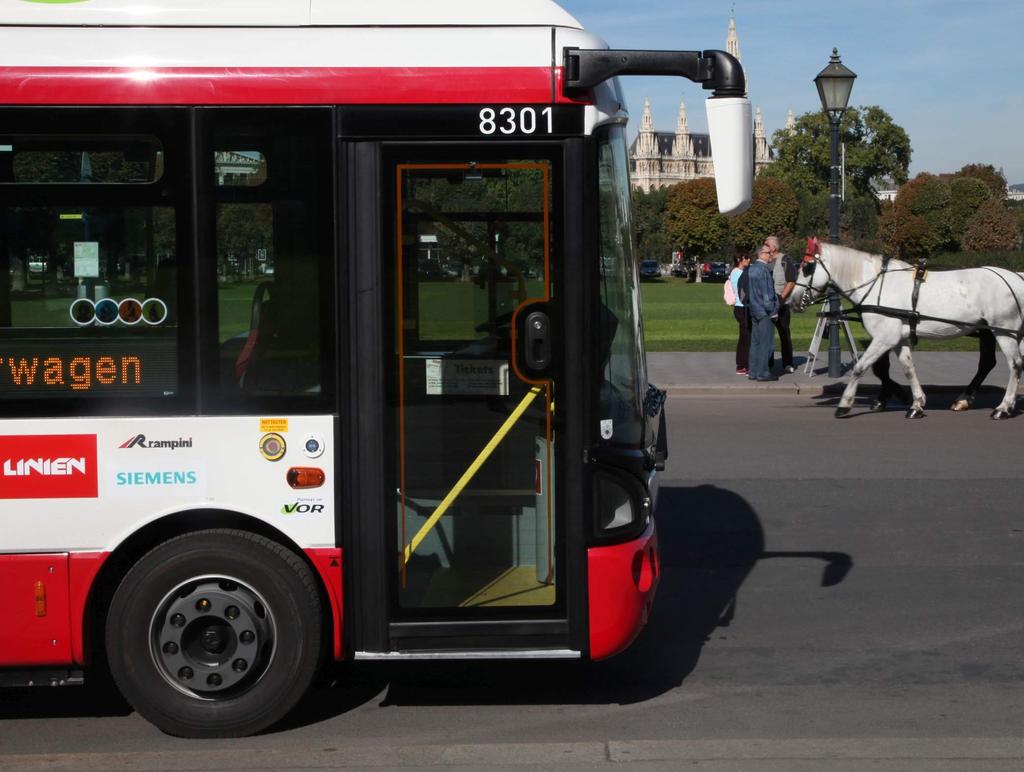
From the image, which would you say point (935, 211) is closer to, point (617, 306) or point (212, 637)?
point (617, 306)

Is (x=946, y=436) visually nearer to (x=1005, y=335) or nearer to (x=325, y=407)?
(x=1005, y=335)

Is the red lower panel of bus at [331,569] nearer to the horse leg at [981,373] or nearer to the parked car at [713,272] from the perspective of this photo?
the horse leg at [981,373]

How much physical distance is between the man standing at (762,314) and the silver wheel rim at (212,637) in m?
14.8

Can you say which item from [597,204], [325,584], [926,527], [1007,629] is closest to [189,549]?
[325,584]

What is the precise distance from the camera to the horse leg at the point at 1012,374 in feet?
51.8

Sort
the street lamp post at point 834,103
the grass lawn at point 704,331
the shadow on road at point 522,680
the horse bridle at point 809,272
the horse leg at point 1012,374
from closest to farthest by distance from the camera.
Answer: the shadow on road at point 522,680 < the horse leg at point 1012,374 < the horse bridle at point 809,272 < the street lamp post at point 834,103 < the grass lawn at point 704,331

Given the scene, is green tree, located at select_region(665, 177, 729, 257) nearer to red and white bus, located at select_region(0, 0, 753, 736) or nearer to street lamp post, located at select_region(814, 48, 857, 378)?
street lamp post, located at select_region(814, 48, 857, 378)

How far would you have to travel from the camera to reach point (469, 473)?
5539mm

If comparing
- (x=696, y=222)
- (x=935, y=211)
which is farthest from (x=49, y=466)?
(x=696, y=222)

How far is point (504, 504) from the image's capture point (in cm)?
555

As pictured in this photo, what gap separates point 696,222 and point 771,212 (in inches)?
412

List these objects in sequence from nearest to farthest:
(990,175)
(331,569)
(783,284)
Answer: (331,569) → (783,284) → (990,175)


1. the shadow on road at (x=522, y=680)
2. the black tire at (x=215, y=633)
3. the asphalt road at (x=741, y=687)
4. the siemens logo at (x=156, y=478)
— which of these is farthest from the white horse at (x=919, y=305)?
the siemens logo at (x=156, y=478)

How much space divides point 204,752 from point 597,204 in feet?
8.22
